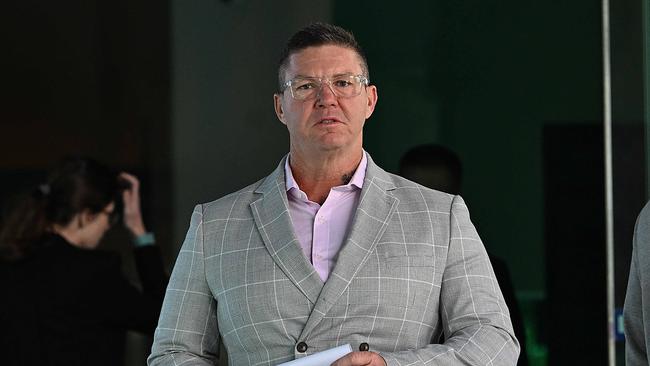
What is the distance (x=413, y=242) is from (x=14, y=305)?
1.91m

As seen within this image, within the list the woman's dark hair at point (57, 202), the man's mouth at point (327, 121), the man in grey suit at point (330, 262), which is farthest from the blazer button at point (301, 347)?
the woman's dark hair at point (57, 202)

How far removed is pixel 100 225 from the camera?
4805 mm

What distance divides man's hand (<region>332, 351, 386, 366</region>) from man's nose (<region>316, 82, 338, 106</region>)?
2.00ft

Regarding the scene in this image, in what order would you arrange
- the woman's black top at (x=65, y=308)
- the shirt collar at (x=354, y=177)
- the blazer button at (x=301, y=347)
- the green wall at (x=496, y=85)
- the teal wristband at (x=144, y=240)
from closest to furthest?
1. the blazer button at (x=301, y=347)
2. the shirt collar at (x=354, y=177)
3. the woman's black top at (x=65, y=308)
4. the teal wristband at (x=144, y=240)
5. the green wall at (x=496, y=85)

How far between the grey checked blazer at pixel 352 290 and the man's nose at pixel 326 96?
8.8 inches

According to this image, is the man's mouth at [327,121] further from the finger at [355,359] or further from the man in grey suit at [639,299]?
the man in grey suit at [639,299]

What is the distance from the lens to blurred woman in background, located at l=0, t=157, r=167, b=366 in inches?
179

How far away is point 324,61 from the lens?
3.21 metres

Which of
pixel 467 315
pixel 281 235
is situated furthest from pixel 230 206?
pixel 467 315

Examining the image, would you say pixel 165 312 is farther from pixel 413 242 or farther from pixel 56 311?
pixel 56 311

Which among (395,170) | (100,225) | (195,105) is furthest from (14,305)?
(395,170)

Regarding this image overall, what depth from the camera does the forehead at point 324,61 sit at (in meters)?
3.20

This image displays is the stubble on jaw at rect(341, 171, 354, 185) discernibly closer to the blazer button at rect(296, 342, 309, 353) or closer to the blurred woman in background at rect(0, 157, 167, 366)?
the blazer button at rect(296, 342, 309, 353)

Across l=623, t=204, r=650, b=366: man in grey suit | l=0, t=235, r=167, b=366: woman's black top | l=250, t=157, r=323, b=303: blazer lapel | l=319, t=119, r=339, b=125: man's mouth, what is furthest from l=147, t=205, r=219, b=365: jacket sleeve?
l=0, t=235, r=167, b=366: woman's black top
